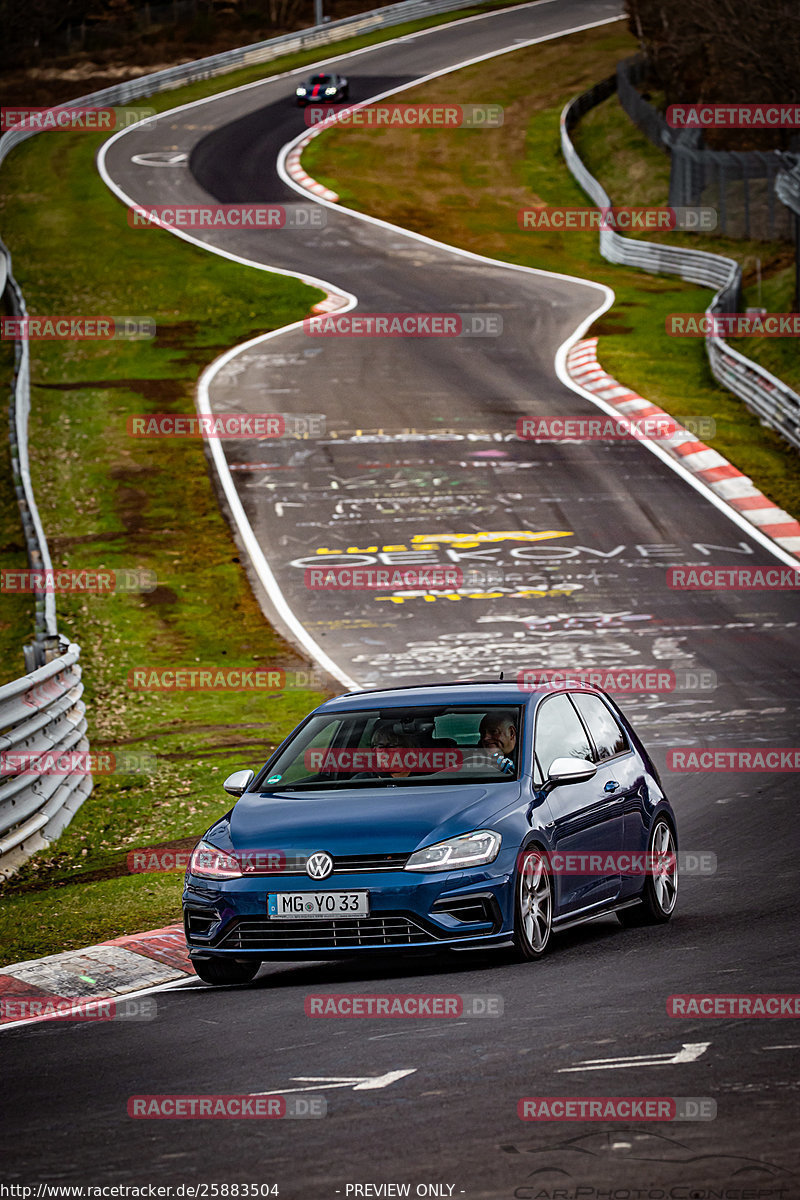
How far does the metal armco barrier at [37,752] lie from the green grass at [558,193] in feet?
52.2

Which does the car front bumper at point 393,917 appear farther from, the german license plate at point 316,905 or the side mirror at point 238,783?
the side mirror at point 238,783

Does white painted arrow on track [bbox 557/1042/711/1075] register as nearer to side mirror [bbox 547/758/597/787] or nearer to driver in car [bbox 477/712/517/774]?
side mirror [bbox 547/758/597/787]

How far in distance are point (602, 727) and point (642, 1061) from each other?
3.74 m

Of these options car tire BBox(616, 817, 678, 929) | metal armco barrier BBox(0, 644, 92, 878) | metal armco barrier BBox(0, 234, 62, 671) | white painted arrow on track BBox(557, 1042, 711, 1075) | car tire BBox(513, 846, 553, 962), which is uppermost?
white painted arrow on track BBox(557, 1042, 711, 1075)

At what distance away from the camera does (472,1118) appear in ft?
21.0

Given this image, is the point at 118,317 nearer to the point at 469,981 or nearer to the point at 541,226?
the point at 541,226

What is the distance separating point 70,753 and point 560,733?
6.29 metres

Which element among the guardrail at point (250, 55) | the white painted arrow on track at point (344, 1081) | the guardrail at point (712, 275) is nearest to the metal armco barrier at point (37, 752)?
the white painted arrow on track at point (344, 1081)

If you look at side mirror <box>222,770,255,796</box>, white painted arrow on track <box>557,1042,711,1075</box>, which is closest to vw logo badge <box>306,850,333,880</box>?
side mirror <box>222,770,255,796</box>

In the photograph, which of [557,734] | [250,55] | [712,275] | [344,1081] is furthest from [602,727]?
[250,55]

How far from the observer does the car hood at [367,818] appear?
880 cm

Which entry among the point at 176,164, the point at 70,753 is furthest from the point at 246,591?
the point at 176,164

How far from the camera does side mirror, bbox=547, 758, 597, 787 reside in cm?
938

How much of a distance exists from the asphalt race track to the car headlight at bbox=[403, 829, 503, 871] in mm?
591
